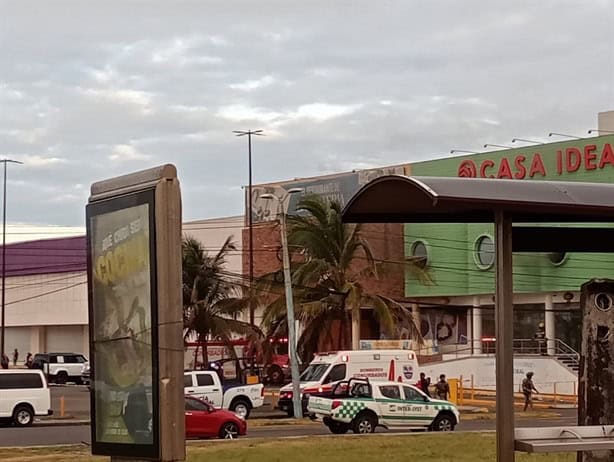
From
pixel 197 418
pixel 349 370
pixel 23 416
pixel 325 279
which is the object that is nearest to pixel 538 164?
pixel 325 279

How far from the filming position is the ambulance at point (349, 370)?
4038cm

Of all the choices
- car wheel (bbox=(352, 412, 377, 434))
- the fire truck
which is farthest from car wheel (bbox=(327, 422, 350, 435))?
the fire truck

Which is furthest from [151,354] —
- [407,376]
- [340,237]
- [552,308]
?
[552,308]

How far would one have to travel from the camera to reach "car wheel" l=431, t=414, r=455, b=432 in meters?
31.5

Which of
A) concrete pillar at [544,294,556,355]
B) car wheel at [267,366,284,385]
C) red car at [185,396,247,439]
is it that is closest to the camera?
red car at [185,396,247,439]

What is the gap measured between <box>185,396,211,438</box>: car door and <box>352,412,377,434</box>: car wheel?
163 inches

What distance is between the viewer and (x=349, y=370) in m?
40.8

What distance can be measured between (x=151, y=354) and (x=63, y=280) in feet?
237

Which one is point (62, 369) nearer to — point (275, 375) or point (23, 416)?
point (275, 375)

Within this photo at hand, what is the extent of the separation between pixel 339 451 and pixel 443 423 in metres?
10.0

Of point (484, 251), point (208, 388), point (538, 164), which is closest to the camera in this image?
point (208, 388)

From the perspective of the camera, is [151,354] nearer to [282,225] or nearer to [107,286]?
[107,286]

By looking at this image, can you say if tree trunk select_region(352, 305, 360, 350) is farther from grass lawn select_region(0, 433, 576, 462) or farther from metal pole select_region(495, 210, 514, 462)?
metal pole select_region(495, 210, 514, 462)

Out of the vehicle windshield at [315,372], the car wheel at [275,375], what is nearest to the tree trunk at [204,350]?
the car wheel at [275,375]
